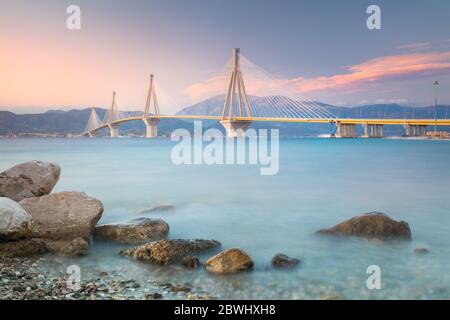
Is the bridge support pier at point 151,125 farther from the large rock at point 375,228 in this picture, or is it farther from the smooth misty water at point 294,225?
the large rock at point 375,228

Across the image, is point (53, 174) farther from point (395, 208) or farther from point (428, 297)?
point (395, 208)

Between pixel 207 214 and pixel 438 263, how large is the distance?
3.60 meters

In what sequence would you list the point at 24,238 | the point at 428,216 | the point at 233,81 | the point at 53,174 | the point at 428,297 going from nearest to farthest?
the point at 428,297 < the point at 24,238 < the point at 53,174 < the point at 428,216 < the point at 233,81

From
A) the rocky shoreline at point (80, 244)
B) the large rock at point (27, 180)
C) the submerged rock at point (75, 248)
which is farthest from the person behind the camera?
the large rock at point (27, 180)

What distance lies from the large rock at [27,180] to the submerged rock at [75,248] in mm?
1324

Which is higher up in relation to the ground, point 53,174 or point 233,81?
point 233,81

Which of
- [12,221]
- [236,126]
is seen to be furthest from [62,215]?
[236,126]

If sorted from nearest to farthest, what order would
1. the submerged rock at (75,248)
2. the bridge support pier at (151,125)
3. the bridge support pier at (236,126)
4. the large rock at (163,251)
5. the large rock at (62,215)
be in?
the large rock at (163,251), the submerged rock at (75,248), the large rock at (62,215), the bridge support pier at (236,126), the bridge support pier at (151,125)

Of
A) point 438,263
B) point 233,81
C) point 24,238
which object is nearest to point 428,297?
point 438,263

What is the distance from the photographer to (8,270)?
137 inches

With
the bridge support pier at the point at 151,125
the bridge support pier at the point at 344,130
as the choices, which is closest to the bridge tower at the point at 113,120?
the bridge support pier at the point at 151,125

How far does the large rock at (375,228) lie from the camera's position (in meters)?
4.80
